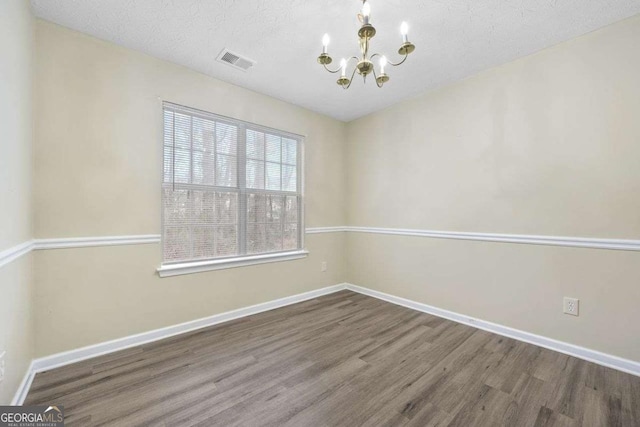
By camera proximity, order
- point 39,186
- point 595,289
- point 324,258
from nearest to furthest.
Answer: point 39,186 → point 595,289 → point 324,258

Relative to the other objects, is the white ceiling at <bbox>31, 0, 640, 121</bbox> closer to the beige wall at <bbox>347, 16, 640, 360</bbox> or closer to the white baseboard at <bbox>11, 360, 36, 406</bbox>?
the beige wall at <bbox>347, 16, 640, 360</bbox>

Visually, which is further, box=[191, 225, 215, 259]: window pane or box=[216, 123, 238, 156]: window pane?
box=[216, 123, 238, 156]: window pane

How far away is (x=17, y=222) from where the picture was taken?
1501 millimetres

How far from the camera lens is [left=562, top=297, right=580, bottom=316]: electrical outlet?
6.77 feet

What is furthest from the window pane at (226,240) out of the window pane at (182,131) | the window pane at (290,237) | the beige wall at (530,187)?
the beige wall at (530,187)

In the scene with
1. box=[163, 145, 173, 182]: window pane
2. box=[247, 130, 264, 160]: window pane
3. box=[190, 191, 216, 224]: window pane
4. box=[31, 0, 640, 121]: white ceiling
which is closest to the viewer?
box=[31, 0, 640, 121]: white ceiling

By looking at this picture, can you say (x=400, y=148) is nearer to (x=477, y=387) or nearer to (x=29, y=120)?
(x=477, y=387)

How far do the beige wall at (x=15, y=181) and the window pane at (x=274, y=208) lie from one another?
1929 millimetres

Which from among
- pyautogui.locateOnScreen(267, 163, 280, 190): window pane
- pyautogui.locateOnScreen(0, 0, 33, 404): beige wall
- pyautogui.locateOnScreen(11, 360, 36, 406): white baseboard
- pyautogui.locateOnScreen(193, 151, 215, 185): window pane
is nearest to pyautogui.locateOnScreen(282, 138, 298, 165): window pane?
pyautogui.locateOnScreen(267, 163, 280, 190): window pane

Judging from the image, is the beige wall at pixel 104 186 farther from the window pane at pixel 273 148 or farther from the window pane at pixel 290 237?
the window pane at pixel 290 237

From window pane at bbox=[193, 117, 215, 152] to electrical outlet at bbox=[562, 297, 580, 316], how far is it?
11.2 ft

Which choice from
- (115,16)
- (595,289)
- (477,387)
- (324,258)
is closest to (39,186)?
(115,16)

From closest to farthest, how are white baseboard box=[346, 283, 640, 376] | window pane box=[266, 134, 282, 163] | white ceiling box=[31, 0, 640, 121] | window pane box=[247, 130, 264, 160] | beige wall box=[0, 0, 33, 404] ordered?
beige wall box=[0, 0, 33, 404], white ceiling box=[31, 0, 640, 121], white baseboard box=[346, 283, 640, 376], window pane box=[247, 130, 264, 160], window pane box=[266, 134, 282, 163]

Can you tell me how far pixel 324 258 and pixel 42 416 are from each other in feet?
9.05
